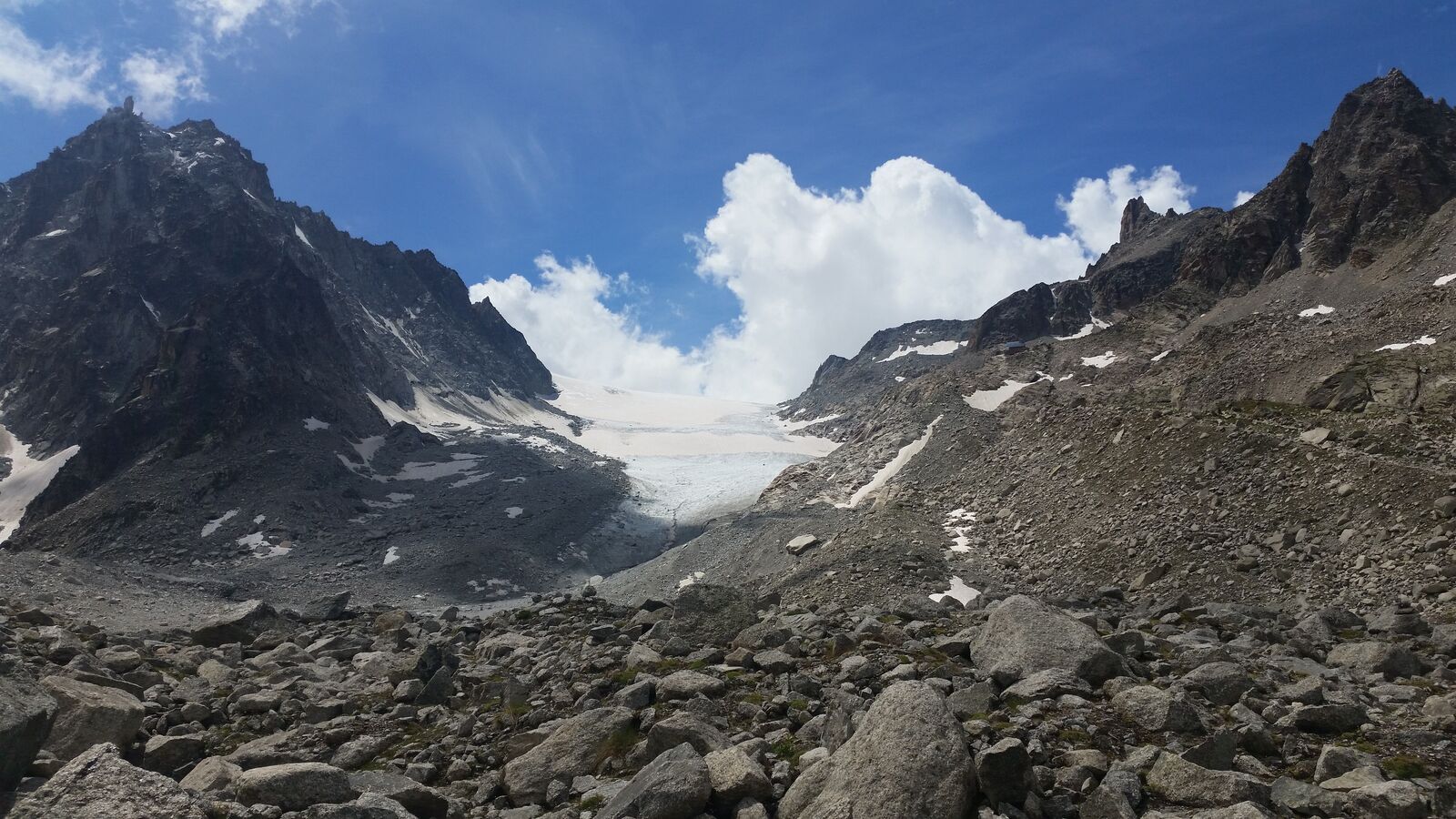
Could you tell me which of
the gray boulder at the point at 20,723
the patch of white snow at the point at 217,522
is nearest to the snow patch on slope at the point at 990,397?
the gray boulder at the point at 20,723

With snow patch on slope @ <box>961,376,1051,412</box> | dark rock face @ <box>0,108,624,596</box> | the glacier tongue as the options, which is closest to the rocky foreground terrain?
dark rock face @ <box>0,108,624,596</box>

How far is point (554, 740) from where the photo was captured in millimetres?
10562

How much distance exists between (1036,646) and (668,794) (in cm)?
608

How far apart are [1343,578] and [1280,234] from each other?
118746 millimetres

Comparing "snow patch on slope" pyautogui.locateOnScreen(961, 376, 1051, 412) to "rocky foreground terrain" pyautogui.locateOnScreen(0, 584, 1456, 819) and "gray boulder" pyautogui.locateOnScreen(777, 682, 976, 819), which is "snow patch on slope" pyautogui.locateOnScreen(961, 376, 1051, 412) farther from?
"gray boulder" pyautogui.locateOnScreen(777, 682, 976, 819)

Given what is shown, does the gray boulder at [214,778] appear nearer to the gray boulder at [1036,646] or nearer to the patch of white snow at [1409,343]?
the gray boulder at [1036,646]

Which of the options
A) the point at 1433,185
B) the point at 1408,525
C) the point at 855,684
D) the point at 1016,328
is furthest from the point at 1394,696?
the point at 1016,328

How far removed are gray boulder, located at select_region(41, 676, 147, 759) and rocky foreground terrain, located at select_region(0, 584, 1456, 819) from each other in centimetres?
4

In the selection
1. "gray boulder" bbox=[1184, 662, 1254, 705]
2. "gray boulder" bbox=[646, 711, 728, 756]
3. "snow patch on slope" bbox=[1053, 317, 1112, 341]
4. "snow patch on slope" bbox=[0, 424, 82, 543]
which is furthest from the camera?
"snow patch on slope" bbox=[1053, 317, 1112, 341]

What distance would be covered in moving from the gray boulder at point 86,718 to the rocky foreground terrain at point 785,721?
39 millimetres

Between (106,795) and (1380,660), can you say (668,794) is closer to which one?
(106,795)

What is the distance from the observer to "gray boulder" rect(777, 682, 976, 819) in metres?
6.98

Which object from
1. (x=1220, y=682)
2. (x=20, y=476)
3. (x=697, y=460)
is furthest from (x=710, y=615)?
(x=20, y=476)

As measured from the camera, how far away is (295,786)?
8664 millimetres
